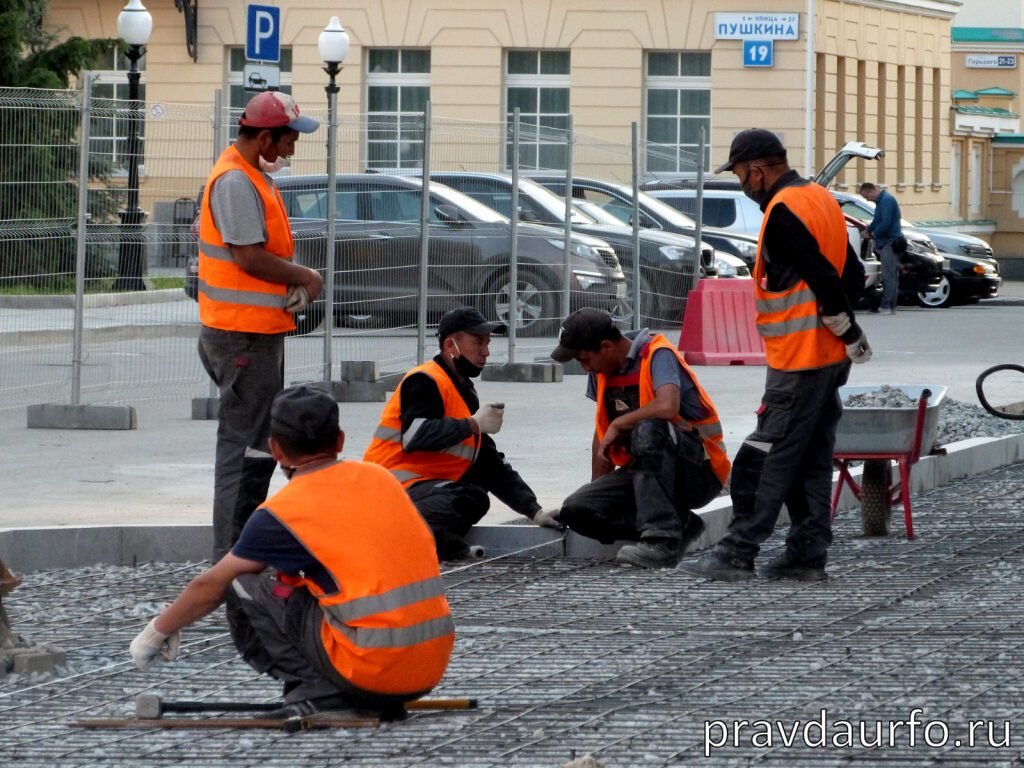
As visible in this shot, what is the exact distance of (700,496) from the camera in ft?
31.6

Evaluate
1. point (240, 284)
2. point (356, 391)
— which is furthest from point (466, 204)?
point (240, 284)

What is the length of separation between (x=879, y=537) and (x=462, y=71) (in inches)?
1184

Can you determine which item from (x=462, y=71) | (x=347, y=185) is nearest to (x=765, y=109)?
(x=462, y=71)

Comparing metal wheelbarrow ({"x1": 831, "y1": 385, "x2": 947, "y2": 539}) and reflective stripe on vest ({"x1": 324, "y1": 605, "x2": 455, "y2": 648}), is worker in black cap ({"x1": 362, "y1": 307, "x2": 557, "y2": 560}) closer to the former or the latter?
metal wheelbarrow ({"x1": 831, "y1": 385, "x2": 947, "y2": 539})

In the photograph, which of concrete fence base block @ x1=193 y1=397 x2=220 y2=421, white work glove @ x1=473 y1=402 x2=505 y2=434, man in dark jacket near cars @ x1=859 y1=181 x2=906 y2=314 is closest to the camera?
white work glove @ x1=473 y1=402 x2=505 y2=434

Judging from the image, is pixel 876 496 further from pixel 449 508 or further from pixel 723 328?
pixel 723 328

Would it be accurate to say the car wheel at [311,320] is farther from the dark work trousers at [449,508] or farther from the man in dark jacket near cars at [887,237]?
the man in dark jacket near cars at [887,237]

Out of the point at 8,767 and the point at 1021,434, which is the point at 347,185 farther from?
the point at 8,767

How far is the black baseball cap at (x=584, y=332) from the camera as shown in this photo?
926cm

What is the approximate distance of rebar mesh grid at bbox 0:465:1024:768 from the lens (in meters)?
6.11

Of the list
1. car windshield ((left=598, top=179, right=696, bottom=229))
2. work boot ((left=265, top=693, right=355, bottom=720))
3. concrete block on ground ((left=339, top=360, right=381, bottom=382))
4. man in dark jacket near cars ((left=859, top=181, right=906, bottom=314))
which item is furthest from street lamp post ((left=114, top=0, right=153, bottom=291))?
man in dark jacket near cars ((left=859, top=181, right=906, bottom=314))

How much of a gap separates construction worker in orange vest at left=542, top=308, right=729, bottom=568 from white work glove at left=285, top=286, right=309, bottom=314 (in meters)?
1.15

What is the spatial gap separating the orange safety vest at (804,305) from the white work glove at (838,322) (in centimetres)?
5

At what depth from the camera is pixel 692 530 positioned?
9750 millimetres
